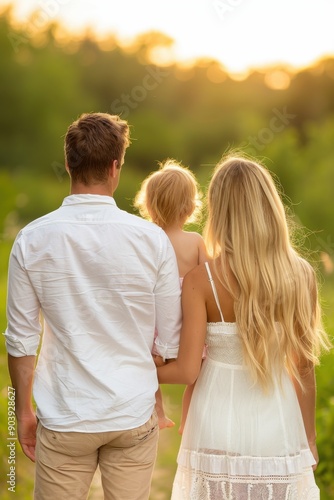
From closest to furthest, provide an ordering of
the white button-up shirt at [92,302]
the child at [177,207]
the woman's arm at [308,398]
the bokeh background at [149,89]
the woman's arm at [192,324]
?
the white button-up shirt at [92,302]
the woman's arm at [192,324]
the woman's arm at [308,398]
the child at [177,207]
the bokeh background at [149,89]

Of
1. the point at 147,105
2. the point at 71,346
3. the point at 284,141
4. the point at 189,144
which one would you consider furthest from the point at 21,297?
the point at 147,105

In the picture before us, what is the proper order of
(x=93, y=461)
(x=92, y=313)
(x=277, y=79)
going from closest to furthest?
(x=92, y=313)
(x=93, y=461)
(x=277, y=79)

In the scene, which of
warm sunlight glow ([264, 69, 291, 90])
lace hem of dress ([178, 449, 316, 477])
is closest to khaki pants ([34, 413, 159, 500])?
lace hem of dress ([178, 449, 316, 477])

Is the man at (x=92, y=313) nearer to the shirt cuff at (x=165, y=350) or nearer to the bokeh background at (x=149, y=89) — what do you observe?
the shirt cuff at (x=165, y=350)

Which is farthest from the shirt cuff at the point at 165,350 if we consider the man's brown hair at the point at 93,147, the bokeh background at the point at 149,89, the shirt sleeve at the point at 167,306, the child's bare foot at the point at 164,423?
the bokeh background at the point at 149,89

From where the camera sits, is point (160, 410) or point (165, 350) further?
point (160, 410)

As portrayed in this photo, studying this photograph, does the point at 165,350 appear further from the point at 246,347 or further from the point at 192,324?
the point at 246,347

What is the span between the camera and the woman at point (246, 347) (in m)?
1.96

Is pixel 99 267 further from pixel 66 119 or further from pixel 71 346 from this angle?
pixel 66 119

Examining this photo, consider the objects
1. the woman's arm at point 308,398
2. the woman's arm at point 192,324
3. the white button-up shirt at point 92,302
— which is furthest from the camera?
the woman's arm at point 308,398

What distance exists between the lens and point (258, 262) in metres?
1.96

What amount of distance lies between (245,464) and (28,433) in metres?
0.57

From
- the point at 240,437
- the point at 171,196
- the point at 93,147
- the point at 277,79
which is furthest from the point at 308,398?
the point at 277,79

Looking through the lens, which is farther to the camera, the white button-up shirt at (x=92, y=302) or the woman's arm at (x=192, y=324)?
the woman's arm at (x=192, y=324)
